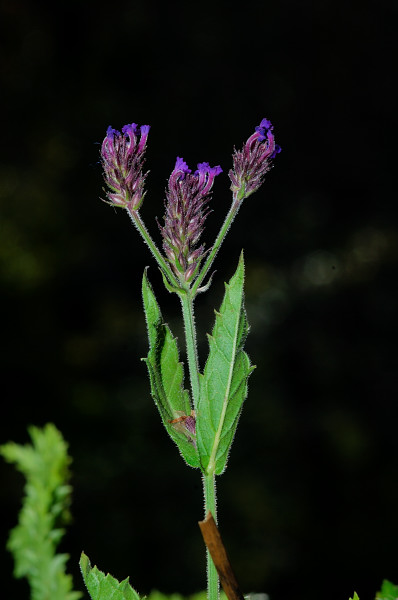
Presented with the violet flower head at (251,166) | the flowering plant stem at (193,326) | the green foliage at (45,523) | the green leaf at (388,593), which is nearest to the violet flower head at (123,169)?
the flowering plant stem at (193,326)

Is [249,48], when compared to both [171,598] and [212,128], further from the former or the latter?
[171,598]

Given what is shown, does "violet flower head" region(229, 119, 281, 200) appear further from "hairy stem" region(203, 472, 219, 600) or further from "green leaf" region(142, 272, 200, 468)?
"hairy stem" region(203, 472, 219, 600)

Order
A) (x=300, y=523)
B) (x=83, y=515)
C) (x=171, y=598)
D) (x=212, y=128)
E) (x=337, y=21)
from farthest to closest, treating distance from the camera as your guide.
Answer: (x=337, y=21) < (x=212, y=128) < (x=300, y=523) < (x=83, y=515) < (x=171, y=598)

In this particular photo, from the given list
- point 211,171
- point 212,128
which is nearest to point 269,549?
point 212,128

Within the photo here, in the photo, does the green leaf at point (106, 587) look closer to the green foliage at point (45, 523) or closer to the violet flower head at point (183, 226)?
the green foliage at point (45, 523)

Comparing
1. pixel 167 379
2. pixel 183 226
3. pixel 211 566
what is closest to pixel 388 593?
pixel 211 566

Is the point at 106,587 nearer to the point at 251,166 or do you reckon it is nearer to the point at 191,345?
the point at 191,345

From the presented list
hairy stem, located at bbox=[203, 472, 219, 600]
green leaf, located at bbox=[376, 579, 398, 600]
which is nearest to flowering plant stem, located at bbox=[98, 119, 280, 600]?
hairy stem, located at bbox=[203, 472, 219, 600]
